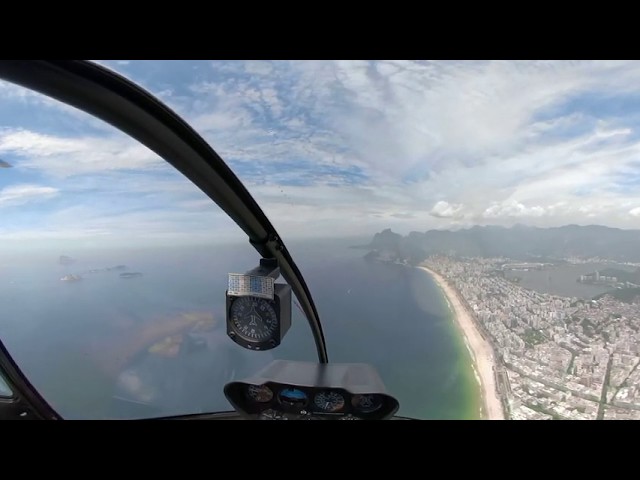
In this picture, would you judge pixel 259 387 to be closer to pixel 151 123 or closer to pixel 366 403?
pixel 366 403

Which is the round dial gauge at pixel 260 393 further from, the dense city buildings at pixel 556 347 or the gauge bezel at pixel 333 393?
the dense city buildings at pixel 556 347

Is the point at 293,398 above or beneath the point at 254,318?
beneath

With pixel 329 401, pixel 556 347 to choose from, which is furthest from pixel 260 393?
pixel 556 347

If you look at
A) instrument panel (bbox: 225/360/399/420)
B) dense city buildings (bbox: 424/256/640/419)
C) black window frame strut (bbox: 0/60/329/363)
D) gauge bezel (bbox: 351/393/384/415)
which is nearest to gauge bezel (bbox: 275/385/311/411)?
instrument panel (bbox: 225/360/399/420)

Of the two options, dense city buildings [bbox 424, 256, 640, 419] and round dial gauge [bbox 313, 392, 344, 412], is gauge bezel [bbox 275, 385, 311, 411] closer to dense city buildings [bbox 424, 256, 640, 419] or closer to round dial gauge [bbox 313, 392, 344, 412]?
round dial gauge [bbox 313, 392, 344, 412]

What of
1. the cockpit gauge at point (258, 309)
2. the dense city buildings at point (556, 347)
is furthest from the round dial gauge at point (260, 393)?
the dense city buildings at point (556, 347)

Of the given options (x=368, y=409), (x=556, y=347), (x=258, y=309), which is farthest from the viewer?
(x=556, y=347)
